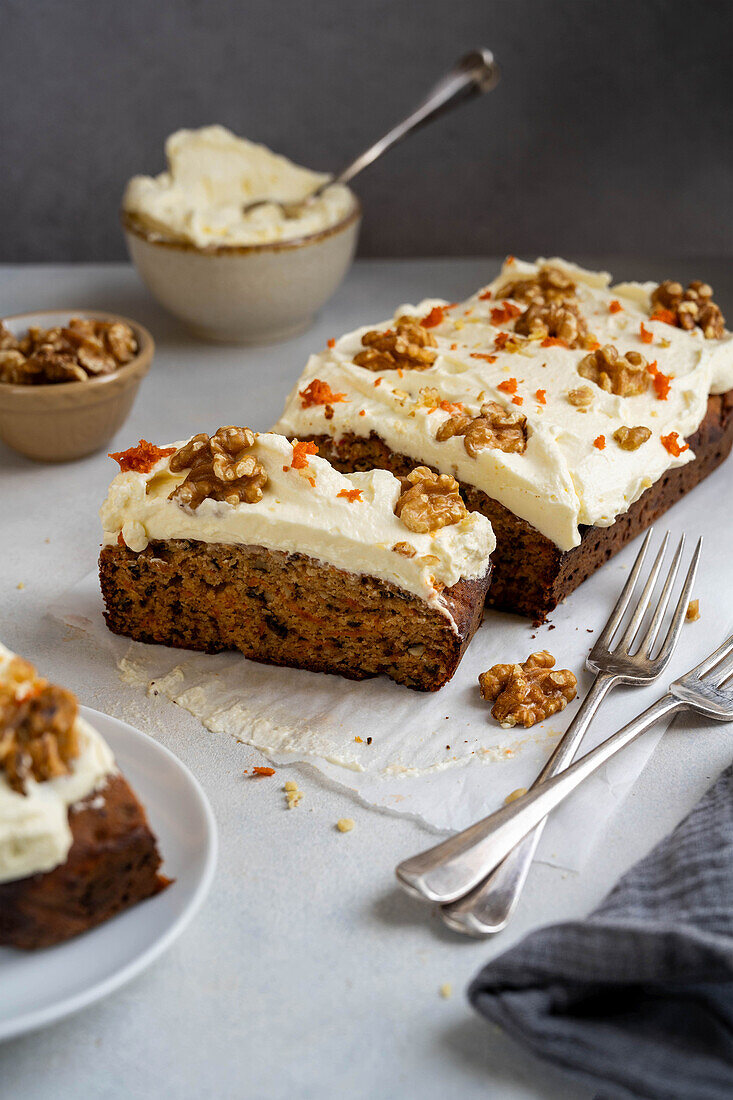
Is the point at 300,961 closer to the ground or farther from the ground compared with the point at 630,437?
closer to the ground

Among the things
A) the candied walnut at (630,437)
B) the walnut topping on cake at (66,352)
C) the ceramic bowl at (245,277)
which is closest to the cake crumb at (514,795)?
the candied walnut at (630,437)

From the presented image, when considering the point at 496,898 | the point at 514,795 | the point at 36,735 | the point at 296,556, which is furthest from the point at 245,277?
the point at 496,898

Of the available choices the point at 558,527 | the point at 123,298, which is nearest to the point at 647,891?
the point at 558,527

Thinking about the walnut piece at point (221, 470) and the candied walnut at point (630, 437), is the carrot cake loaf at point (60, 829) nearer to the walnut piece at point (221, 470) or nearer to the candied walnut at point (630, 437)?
the walnut piece at point (221, 470)

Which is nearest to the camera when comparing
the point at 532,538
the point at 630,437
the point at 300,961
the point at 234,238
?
the point at 300,961

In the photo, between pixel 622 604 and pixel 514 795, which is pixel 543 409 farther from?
pixel 514 795

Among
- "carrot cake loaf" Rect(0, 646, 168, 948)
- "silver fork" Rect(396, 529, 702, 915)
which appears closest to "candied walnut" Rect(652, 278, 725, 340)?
"silver fork" Rect(396, 529, 702, 915)

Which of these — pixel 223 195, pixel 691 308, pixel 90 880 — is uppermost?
pixel 691 308
